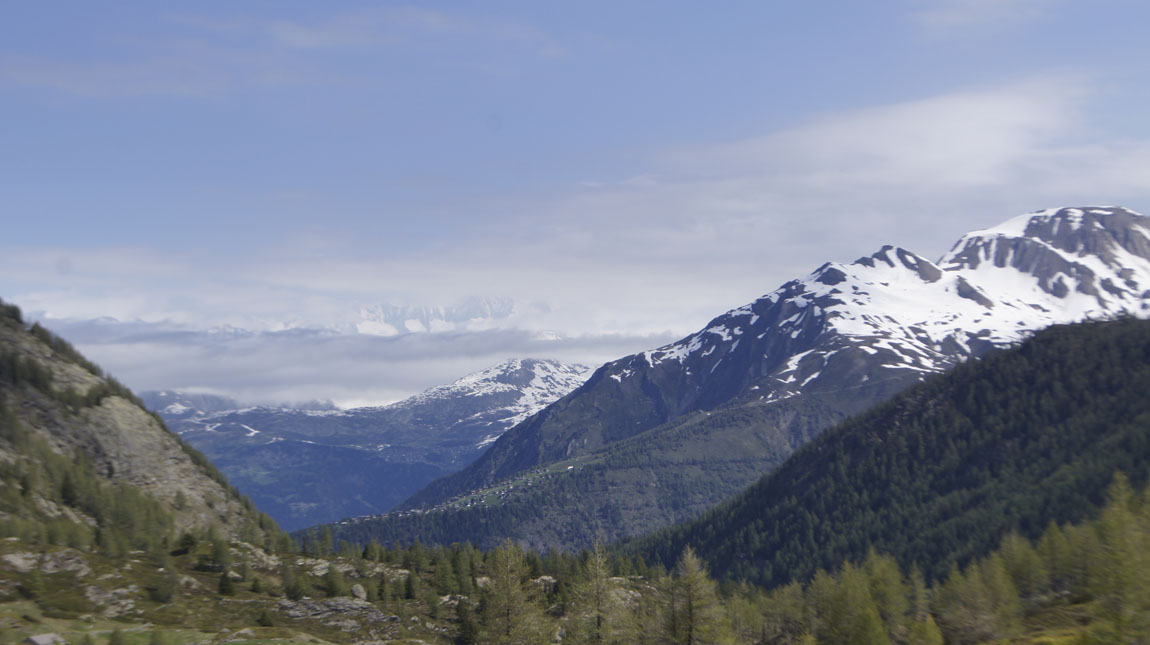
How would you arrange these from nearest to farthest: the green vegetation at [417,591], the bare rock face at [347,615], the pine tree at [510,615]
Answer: the green vegetation at [417,591] < the pine tree at [510,615] < the bare rock face at [347,615]

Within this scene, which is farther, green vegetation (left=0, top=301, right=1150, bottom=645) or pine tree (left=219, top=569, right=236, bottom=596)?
pine tree (left=219, top=569, right=236, bottom=596)

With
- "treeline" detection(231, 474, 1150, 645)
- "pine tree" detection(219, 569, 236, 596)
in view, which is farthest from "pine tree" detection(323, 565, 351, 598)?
"pine tree" detection(219, 569, 236, 596)

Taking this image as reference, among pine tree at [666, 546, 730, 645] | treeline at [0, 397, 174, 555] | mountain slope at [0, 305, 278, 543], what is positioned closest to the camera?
pine tree at [666, 546, 730, 645]

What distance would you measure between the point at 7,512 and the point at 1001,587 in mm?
168662

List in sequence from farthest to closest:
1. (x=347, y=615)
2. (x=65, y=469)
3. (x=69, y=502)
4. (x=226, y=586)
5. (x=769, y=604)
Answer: (x=769, y=604) → (x=65, y=469) → (x=69, y=502) → (x=347, y=615) → (x=226, y=586)

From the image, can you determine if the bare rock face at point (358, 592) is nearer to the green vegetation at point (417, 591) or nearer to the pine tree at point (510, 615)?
the green vegetation at point (417, 591)

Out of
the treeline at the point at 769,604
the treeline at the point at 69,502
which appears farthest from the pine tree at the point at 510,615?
the treeline at the point at 69,502

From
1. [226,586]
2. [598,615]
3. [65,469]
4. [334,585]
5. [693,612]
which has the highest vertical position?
[65,469]

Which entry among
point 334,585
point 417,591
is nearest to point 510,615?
point 334,585

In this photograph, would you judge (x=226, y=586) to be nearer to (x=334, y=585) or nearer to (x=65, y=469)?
(x=334, y=585)

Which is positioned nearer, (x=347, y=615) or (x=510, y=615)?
(x=510, y=615)

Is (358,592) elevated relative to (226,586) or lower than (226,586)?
lower

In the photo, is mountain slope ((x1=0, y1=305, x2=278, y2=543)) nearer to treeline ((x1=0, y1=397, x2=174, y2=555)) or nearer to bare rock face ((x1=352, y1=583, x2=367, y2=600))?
treeline ((x1=0, y1=397, x2=174, y2=555))

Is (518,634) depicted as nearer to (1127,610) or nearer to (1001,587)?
(1127,610)
